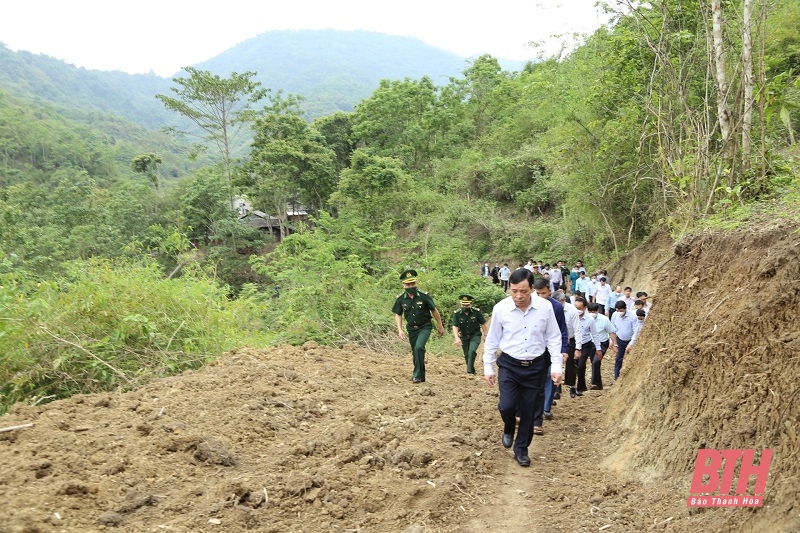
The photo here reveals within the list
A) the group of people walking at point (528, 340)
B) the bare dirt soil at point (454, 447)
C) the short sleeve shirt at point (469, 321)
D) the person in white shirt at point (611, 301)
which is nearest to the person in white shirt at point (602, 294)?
the person in white shirt at point (611, 301)

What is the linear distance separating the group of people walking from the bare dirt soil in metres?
0.45

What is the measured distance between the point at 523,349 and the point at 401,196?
2278 centimetres

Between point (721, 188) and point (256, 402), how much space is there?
245 inches

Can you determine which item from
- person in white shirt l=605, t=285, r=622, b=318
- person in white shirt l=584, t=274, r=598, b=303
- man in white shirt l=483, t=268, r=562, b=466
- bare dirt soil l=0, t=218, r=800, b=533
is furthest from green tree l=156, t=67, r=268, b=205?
man in white shirt l=483, t=268, r=562, b=466

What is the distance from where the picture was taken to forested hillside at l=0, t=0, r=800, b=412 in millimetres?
6887

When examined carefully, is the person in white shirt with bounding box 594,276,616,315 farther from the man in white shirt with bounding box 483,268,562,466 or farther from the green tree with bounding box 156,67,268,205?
the green tree with bounding box 156,67,268,205

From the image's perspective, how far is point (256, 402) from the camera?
5.73 metres

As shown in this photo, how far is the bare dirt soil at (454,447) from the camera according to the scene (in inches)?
136

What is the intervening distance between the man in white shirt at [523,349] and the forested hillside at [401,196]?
2618 mm

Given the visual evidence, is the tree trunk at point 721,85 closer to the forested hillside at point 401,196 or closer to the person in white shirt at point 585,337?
the forested hillside at point 401,196

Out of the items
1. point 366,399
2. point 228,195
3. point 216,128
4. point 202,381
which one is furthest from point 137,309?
point 216,128

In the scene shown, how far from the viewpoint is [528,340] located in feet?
15.4

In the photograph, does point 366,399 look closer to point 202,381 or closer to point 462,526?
point 202,381

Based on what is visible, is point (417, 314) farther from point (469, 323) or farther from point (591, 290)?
point (591, 290)
